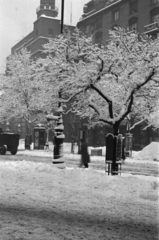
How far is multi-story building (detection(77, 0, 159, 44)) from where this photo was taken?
41053 mm

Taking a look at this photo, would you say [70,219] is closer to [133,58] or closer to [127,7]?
[133,58]

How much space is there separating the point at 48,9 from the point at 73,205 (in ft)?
225

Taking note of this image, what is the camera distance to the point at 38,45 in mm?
66312

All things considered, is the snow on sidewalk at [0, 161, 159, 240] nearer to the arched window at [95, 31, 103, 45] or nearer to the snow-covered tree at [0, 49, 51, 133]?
the snow-covered tree at [0, 49, 51, 133]

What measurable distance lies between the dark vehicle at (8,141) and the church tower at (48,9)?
52.0 meters

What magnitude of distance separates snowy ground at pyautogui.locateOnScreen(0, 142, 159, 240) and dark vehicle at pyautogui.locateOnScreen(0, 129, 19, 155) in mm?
12613

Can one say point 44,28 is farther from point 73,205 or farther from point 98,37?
point 73,205

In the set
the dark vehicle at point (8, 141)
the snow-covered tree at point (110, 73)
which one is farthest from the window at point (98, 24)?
the snow-covered tree at point (110, 73)

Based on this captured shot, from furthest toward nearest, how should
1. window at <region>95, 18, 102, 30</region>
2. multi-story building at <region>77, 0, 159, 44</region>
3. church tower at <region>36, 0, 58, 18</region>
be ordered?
church tower at <region>36, 0, 58, 18</region>, window at <region>95, 18, 102, 30</region>, multi-story building at <region>77, 0, 159, 44</region>

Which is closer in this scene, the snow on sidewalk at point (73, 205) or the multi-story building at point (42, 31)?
the snow on sidewalk at point (73, 205)

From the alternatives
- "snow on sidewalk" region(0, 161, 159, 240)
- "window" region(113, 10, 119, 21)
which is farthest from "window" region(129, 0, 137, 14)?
"snow on sidewalk" region(0, 161, 159, 240)

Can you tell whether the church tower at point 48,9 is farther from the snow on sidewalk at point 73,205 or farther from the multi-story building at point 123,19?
the snow on sidewalk at point 73,205

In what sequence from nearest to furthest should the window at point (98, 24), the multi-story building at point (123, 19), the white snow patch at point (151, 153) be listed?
1. the white snow patch at point (151, 153)
2. the multi-story building at point (123, 19)
3. the window at point (98, 24)

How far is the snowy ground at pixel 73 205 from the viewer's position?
5.48 m
